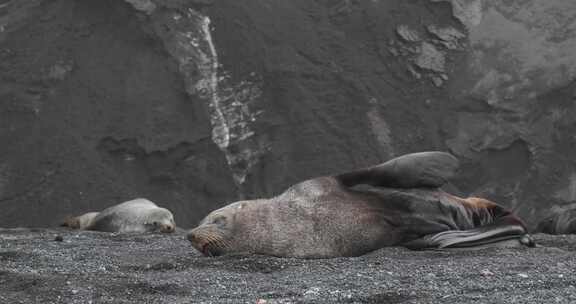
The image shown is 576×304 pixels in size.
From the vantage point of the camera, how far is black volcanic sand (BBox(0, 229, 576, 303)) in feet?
15.9

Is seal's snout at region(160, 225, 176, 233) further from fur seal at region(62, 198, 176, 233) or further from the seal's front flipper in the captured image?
the seal's front flipper

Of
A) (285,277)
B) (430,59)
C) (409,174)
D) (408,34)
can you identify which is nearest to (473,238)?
(409,174)

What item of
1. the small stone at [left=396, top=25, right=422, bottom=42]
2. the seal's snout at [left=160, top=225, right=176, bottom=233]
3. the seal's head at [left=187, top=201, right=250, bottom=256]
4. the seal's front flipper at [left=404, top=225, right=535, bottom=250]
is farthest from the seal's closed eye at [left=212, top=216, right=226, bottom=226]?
the small stone at [left=396, top=25, right=422, bottom=42]

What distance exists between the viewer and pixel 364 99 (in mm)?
13273

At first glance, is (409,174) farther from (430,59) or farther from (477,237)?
(430,59)

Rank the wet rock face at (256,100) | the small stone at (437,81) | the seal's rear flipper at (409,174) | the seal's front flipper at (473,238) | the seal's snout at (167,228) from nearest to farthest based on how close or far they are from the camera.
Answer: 1. the seal's front flipper at (473,238)
2. the seal's rear flipper at (409,174)
3. the seal's snout at (167,228)
4. the wet rock face at (256,100)
5. the small stone at (437,81)

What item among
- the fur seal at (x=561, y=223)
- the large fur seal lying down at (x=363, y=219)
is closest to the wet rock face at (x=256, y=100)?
the fur seal at (x=561, y=223)

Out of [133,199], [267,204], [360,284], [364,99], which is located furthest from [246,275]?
[364,99]

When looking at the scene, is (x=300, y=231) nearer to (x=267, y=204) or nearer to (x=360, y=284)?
(x=267, y=204)

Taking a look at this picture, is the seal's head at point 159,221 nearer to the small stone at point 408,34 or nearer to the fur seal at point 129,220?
the fur seal at point 129,220

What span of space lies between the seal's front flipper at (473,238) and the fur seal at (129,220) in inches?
168

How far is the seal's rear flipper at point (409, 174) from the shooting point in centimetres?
736

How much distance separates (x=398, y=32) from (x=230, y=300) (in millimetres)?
9600

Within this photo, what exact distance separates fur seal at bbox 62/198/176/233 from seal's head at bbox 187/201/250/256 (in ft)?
12.0
